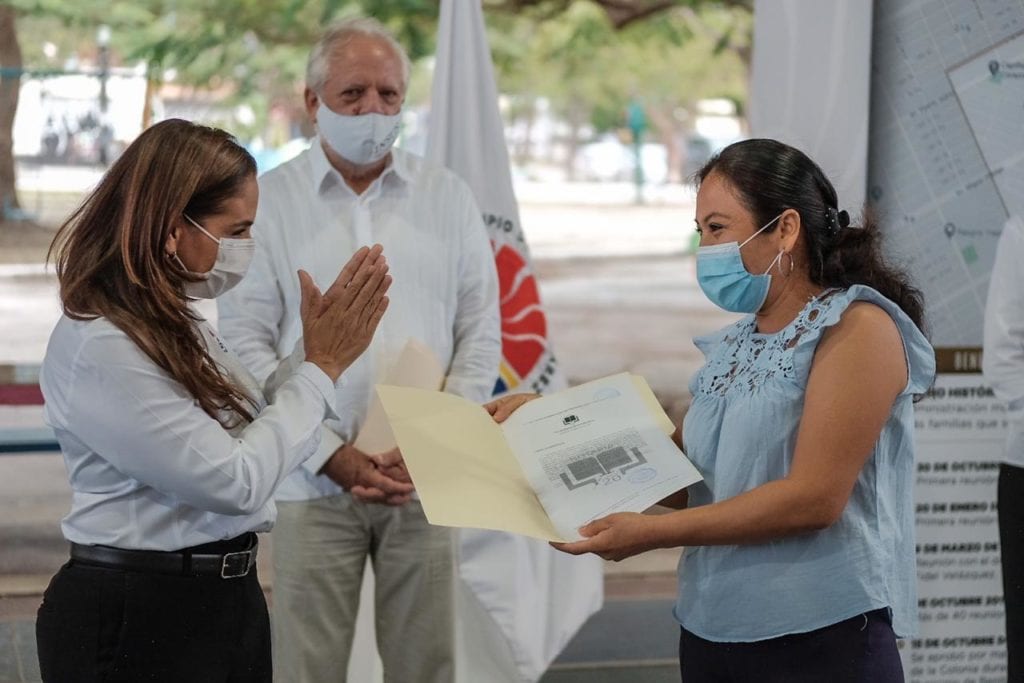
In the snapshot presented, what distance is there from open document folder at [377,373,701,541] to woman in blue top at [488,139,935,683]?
0.18ft

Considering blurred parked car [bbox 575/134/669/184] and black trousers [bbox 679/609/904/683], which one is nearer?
black trousers [bbox 679/609/904/683]

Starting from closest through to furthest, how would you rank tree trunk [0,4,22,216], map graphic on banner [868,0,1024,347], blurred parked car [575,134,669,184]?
map graphic on banner [868,0,1024,347] < tree trunk [0,4,22,216] < blurred parked car [575,134,669,184]

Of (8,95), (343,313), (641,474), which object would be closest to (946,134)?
(641,474)

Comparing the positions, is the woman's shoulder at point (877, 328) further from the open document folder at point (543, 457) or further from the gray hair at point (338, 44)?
the gray hair at point (338, 44)

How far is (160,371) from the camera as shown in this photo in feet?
5.43

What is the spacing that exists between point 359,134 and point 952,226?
1630 millimetres

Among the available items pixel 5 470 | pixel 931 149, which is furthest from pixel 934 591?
pixel 5 470

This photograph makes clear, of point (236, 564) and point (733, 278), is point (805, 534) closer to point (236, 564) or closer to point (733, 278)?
→ point (733, 278)

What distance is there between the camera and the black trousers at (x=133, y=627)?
1732 millimetres

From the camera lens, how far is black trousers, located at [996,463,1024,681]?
271 cm

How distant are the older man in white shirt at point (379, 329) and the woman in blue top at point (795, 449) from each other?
0.98 metres

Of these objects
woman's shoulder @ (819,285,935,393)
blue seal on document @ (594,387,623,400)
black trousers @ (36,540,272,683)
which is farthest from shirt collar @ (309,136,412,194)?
woman's shoulder @ (819,285,935,393)

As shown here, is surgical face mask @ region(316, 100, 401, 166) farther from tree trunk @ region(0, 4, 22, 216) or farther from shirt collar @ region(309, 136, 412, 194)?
tree trunk @ region(0, 4, 22, 216)

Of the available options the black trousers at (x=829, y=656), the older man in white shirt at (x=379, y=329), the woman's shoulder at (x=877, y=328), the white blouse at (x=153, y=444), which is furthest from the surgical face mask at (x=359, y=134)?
the black trousers at (x=829, y=656)
